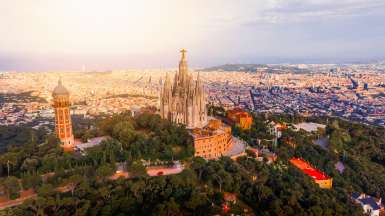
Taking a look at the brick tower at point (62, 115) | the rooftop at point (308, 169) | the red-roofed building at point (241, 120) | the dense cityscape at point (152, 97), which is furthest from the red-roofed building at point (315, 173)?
the dense cityscape at point (152, 97)

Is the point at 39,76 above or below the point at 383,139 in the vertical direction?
above

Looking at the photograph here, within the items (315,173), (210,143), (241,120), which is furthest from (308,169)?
(241,120)

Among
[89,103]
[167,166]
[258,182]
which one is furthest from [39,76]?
[258,182]

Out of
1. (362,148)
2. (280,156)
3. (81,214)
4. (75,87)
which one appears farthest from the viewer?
(75,87)

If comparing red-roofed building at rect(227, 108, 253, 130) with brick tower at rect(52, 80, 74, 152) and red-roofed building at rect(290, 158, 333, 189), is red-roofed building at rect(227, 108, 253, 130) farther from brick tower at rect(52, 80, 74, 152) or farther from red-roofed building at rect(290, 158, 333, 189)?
brick tower at rect(52, 80, 74, 152)

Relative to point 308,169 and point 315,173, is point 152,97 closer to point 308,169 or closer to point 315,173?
point 308,169

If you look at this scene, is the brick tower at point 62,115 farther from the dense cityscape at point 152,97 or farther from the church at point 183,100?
the dense cityscape at point 152,97

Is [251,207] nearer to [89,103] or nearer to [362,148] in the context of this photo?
[362,148]
